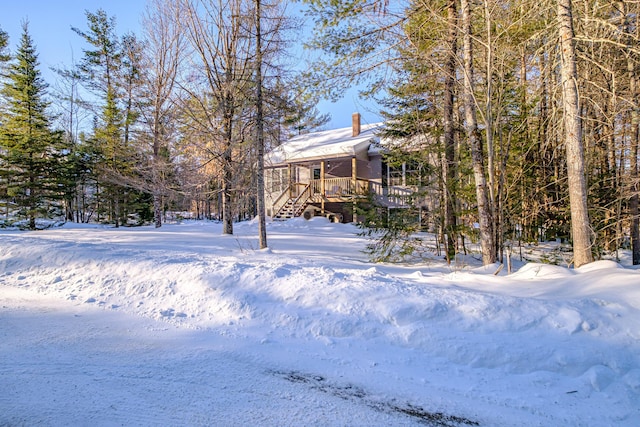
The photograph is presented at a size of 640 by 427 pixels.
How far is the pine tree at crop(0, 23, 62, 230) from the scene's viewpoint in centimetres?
1830

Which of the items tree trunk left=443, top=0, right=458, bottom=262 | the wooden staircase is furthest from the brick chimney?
tree trunk left=443, top=0, right=458, bottom=262

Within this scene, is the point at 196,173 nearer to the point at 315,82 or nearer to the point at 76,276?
the point at 315,82

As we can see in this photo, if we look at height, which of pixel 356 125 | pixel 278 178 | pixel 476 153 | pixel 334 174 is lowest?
pixel 476 153

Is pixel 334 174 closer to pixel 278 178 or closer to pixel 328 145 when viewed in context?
pixel 328 145

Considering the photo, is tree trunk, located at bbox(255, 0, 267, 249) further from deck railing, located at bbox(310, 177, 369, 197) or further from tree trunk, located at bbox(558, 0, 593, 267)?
deck railing, located at bbox(310, 177, 369, 197)

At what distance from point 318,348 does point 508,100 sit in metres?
7.78

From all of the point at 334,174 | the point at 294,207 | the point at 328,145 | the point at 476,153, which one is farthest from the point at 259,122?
the point at 334,174

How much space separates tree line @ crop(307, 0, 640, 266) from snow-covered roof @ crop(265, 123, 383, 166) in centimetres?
738

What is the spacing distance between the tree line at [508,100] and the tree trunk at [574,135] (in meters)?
0.02

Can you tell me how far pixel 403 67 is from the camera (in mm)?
8438

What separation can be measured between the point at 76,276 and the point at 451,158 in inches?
350

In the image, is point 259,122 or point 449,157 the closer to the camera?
point 449,157

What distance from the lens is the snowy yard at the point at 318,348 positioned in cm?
238

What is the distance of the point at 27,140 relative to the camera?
59.9 feet
